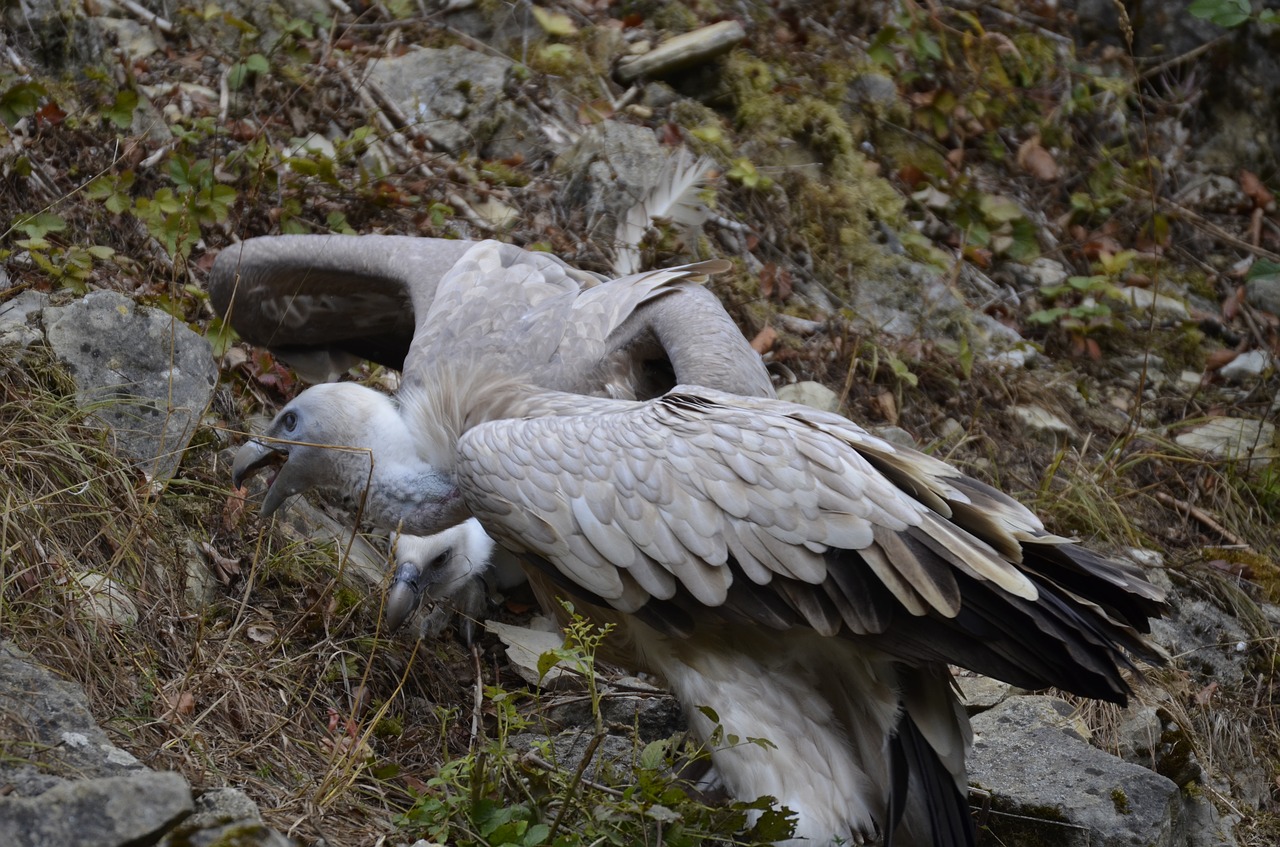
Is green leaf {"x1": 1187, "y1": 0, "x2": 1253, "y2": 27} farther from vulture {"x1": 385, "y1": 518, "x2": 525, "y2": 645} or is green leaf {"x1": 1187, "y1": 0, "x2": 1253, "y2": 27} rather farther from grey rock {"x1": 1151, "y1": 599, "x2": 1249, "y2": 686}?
vulture {"x1": 385, "y1": 518, "x2": 525, "y2": 645}

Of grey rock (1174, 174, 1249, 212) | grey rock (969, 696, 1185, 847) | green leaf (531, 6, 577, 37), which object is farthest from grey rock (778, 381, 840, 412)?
grey rock (1174, 174, 1249, 212)

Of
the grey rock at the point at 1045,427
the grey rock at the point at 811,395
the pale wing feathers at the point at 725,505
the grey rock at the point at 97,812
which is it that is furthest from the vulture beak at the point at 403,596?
the grey rock at the point at 1045,427

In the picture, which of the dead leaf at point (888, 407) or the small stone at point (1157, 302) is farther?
the small stone at point (1157, 302)

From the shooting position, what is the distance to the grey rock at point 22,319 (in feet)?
12.8

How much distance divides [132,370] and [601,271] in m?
2.14

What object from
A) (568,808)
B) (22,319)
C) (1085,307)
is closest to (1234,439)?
(1085,307)

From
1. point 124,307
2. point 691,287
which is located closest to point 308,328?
point 124,307

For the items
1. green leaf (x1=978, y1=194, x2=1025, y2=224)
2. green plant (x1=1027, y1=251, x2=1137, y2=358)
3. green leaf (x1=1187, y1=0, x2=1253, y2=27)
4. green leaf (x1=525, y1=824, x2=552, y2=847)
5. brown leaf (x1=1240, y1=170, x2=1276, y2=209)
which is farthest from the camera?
brown leaf (x1=1240, y1=170, x2=1276, y2=209)

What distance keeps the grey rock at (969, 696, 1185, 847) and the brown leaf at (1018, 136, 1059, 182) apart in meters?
4.40

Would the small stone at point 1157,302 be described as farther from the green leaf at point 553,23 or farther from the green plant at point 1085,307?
the green leaf at point 553,23

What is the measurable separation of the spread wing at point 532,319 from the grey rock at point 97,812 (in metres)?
1.83

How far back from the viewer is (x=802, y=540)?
303 centimetres

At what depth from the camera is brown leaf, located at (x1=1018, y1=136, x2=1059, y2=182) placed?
296 inches

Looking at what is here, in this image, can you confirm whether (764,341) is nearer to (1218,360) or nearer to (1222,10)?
(1222,10)
